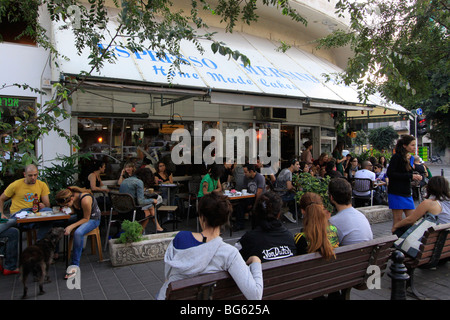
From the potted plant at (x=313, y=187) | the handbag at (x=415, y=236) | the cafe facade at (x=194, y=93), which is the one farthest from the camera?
the potted plant at (x=313, y=187)

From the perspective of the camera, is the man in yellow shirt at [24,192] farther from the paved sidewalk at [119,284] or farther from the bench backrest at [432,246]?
the bench backrest at [432,246]

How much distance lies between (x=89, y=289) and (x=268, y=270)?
8.81ft

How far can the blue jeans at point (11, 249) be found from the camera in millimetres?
4465

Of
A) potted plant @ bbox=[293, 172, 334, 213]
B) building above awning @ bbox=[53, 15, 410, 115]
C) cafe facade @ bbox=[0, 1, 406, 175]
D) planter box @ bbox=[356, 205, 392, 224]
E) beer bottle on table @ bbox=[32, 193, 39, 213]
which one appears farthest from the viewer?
planter box @ bbox=[356, 205, 392, 224]

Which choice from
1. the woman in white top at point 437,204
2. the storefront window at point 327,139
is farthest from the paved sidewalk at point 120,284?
the storefront window at point 327,139

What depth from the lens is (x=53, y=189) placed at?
6.45 meters

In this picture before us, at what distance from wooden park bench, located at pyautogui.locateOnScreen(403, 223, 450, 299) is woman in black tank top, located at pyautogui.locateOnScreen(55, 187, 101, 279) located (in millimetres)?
4190

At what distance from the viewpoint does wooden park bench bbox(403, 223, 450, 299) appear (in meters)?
3.64

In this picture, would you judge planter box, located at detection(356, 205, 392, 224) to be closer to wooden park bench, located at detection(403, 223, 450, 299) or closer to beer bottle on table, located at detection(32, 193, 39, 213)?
wooden park bench, located at detection(403, 223, 450, 299)

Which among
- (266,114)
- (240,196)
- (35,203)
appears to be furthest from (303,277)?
(266,114)

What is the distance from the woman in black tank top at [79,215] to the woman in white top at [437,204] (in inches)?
171

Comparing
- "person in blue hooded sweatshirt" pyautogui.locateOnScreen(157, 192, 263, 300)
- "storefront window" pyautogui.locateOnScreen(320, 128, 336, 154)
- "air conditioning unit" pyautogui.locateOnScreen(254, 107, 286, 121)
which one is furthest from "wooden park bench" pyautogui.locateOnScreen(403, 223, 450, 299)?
"storefront window" pyautogui.locateOnScreen(320, 128, 336, 154)

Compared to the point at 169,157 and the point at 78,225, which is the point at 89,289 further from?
the point at 169,157

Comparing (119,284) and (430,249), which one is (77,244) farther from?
(430,249)
